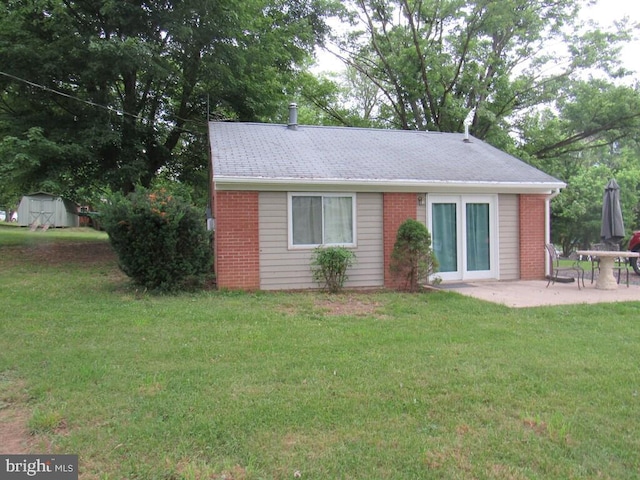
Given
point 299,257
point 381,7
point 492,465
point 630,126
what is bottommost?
point 492,465

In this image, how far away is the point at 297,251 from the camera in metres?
9.32

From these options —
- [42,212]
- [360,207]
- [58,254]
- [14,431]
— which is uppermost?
[42,212]

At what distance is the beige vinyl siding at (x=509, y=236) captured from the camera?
10609 millimetres

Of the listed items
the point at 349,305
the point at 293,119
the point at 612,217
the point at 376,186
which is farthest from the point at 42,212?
the point at 612,217

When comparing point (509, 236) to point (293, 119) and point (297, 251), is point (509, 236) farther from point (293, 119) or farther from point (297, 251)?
point (293, 119)

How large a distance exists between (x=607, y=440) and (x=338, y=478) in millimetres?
1771

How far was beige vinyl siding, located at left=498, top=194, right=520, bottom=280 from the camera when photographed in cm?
1061

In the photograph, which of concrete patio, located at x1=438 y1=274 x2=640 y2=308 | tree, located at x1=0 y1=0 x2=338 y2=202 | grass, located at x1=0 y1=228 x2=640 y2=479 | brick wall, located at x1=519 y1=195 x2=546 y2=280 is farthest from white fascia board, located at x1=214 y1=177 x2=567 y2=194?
tree, located at x1=0 y1=0 x2=338 y2=202

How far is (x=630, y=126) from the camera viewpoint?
62.1 ft

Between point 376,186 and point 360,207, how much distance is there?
541 millimetres

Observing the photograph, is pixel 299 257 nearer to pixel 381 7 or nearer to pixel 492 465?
pixel 492 465

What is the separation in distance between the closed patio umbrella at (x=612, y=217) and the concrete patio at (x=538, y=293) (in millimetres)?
1060

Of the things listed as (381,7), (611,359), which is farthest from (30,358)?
(381,7)

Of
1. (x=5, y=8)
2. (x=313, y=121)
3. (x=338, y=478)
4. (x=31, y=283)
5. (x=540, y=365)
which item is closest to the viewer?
(x=338, y=478)
